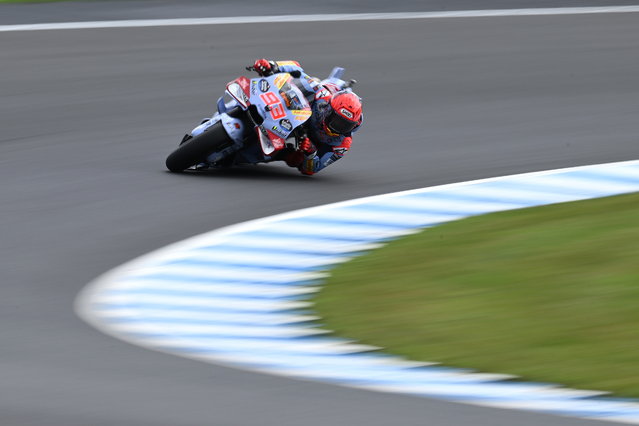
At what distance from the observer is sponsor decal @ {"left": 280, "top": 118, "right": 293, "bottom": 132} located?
955 cm

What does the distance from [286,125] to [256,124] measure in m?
0.28

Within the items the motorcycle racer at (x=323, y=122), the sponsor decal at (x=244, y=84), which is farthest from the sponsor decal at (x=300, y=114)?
the sponsor decal at (x=244, y=84)

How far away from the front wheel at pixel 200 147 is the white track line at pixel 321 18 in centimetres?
565

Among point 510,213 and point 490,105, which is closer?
point 510,213

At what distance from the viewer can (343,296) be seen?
6.55 metres

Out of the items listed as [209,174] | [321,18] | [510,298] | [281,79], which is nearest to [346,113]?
[281,79]

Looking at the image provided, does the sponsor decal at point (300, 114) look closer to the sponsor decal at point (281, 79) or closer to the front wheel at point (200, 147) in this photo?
the sponsor decal at point (281, 79)

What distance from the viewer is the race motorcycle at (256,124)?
9586mm

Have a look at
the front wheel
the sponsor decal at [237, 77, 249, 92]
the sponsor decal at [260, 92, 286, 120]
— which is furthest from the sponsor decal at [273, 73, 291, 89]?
the front wheel

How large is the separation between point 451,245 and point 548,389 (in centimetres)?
266

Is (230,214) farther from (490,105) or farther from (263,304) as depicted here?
(490,105)

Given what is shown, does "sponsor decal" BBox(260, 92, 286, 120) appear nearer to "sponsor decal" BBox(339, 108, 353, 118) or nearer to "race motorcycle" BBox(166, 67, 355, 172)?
"race motorcycle" BBox(166, 67, 355, 172)

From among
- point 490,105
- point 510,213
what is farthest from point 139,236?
point 490,105

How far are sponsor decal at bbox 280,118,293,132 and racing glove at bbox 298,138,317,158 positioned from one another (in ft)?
0.87
